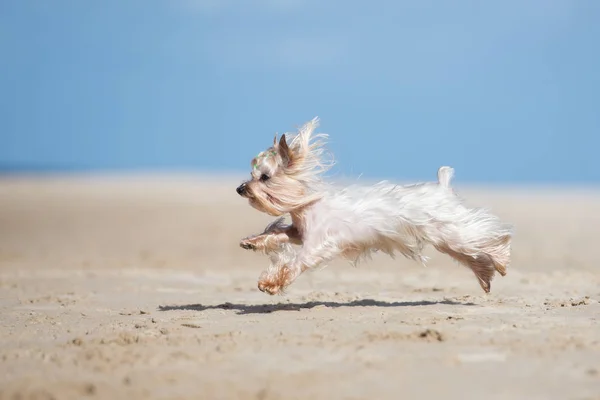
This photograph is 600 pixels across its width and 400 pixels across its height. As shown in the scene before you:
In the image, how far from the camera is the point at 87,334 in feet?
21.0

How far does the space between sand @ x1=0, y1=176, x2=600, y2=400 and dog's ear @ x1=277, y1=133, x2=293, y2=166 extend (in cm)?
126

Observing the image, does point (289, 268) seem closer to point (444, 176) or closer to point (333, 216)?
point (333, 216)

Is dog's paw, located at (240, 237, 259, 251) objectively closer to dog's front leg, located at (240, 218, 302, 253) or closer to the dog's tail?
dog's front leg, located at (240, 218, 302, 253)

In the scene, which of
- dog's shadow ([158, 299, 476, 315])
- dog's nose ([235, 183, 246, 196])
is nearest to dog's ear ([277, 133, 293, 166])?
dog's nose ([235, 183, 246, 196])

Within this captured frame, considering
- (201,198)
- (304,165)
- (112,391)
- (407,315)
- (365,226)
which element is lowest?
(112,391)

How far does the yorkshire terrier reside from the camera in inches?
291

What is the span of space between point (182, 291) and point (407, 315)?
3490 mm

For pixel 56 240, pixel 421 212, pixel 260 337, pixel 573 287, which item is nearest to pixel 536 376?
pixel 260 337

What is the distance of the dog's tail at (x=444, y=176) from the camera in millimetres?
7879

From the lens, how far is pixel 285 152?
7.43m

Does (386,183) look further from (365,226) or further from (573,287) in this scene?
(573,287)

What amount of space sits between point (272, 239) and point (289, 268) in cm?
44

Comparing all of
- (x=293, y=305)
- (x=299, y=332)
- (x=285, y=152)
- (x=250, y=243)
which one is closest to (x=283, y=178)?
(x=285, y=152)

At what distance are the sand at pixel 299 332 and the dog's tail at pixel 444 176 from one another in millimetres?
1069
